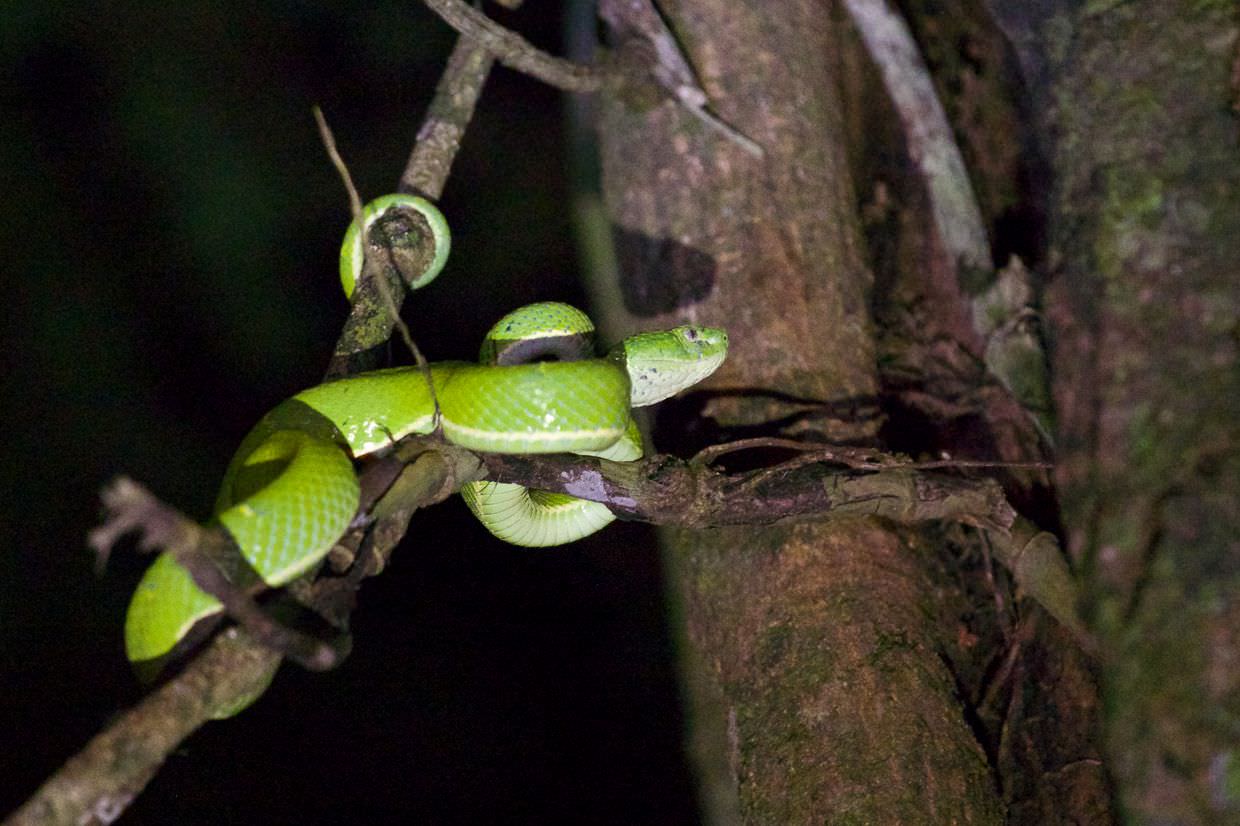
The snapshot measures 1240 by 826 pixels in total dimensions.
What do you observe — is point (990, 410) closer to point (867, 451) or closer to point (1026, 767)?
point (867, 451)

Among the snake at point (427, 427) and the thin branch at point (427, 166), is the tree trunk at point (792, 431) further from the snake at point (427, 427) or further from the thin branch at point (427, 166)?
the thin branch at point (427, 166)

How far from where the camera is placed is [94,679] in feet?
14.0

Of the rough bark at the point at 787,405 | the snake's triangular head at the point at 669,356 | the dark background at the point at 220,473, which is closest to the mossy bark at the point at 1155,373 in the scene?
the rough bark at the point at 787,405

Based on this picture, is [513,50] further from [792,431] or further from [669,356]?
[792,431]

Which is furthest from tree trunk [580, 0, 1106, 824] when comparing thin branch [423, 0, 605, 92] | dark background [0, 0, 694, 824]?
dark background [0, 0, 694, 824]

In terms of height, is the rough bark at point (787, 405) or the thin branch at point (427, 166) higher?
the thin branch at point (427, 166)

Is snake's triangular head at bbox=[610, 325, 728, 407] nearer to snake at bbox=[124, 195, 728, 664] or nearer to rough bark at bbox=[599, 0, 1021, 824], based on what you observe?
snake at bbox=[124, 195, 728, 664]

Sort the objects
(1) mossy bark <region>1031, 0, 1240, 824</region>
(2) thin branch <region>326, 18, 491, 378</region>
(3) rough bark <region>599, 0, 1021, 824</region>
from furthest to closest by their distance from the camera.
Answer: (2) thin branch <region>326, 18, 491, 378</region> < (3) rough bark <region>599, 0, 1021, 824</region> < (1) mossy bark <region>1031, 0, 1240, 824</region>

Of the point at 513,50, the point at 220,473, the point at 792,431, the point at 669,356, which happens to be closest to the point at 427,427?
the point at 669,356

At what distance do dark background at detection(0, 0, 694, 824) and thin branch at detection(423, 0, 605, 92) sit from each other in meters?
1.49

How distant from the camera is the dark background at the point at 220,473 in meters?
4.30

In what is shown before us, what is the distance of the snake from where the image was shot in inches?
80.9

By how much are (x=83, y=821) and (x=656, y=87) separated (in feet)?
11.6

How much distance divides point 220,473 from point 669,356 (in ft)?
9.63
